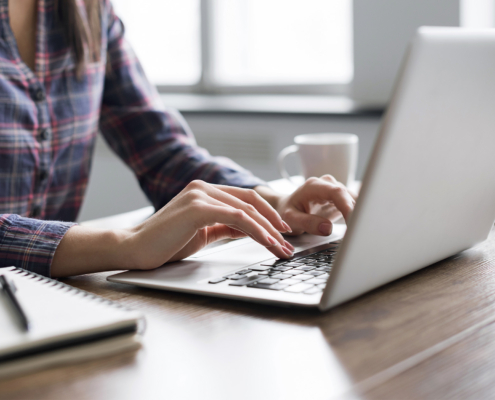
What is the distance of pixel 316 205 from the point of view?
84 centimetres

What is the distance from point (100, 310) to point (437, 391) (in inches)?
10.2

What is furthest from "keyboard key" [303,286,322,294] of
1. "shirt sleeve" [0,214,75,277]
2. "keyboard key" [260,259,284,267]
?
"shirt sleeve" [0,214,75,277]

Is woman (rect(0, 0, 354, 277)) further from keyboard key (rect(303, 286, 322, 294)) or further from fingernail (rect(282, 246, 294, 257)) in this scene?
keyboard key (rect(303, 286, 322, 294))

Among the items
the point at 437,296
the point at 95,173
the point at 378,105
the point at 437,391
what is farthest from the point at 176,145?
the point at 95,173

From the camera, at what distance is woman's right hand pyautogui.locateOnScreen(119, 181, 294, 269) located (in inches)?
25.1

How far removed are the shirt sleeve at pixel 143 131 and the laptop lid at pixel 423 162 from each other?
0.57m

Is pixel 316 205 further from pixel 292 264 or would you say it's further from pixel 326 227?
pixel 292 264

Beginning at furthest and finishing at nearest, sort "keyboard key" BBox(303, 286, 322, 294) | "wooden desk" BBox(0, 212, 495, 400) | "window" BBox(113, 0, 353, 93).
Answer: "window" BBox(113, 0, 353, 93)
"keyboard key" BBox(303, 286, 322, 294)
"wooden desk" BBox(0, 212, 495, 400)

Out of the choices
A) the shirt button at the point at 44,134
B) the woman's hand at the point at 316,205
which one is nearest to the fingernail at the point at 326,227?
the woman's hand at the point at 316,205

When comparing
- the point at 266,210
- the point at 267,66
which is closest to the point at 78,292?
the point at 266,210

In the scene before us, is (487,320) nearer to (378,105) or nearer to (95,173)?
(378,105)

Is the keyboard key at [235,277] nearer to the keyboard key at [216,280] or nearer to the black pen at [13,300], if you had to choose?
the keyboard key at [216,280]

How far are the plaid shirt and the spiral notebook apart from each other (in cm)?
56

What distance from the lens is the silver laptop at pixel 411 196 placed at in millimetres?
463
